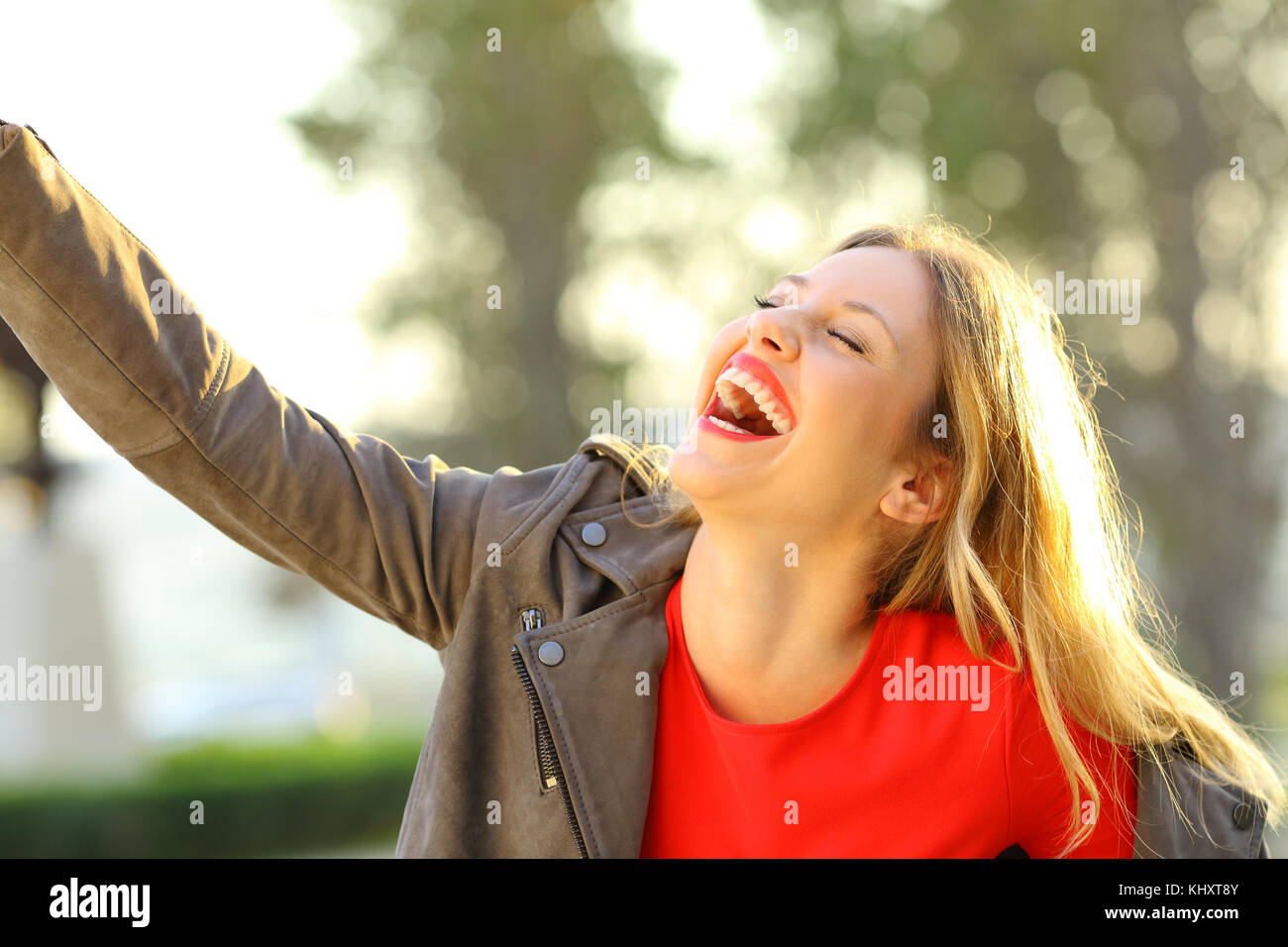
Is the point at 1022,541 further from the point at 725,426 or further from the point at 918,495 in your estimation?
the point at 725,426

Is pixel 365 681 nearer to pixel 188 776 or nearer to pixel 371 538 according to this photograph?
pixel 188 776

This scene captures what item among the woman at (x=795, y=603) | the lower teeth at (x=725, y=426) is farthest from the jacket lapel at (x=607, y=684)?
the lower teeth at (x=725, y=426)

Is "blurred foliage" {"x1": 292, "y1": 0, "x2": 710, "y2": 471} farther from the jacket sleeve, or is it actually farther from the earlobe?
the jacket sleeve

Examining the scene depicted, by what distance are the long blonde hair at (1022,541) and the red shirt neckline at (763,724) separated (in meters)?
0.14

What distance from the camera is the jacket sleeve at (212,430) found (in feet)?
6.24

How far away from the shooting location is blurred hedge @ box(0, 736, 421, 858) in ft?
26.9

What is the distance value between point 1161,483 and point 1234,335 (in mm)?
1329

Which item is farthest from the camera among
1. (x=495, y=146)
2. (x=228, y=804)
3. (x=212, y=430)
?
(x=495, y=146)

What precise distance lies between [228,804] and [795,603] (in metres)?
8.04

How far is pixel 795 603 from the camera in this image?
2457 millimetres

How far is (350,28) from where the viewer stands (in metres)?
10.9

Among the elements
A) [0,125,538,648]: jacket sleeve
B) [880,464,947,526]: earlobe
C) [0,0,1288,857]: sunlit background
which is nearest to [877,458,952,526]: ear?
[880,464,947,526]: earlobe

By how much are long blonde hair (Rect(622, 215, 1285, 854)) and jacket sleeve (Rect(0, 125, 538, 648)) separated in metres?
0.51

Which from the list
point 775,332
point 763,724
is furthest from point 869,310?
point 763,724
